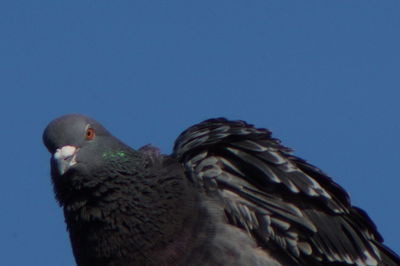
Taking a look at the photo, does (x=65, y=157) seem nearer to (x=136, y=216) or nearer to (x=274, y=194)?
(x=136, y=216)

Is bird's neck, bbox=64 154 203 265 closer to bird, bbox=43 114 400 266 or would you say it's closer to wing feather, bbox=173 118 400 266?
bird, bbox=43 114 400 266

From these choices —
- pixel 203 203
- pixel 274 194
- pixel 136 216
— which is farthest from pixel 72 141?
pixel 274 194

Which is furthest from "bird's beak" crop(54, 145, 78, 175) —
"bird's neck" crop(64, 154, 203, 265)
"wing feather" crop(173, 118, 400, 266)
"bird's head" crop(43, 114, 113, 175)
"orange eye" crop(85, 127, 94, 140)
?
"wing feather" crop(173, 118, 400, 266)

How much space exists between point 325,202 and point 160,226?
1705 mm

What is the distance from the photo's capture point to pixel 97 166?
6.50 m

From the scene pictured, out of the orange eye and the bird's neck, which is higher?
the orange eye

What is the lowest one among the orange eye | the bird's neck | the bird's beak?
the bird's neck

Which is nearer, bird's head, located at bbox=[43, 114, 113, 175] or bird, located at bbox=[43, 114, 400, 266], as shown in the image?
bird, located at bbox=[43, 114, 400, 266]

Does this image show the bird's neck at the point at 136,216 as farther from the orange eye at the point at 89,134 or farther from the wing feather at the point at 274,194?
the orange eye at the point at 89,134

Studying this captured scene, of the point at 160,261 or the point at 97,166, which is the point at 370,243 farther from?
the point at 97,166

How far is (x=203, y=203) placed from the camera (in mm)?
6301

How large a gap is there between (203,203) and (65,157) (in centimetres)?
144

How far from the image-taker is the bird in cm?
621

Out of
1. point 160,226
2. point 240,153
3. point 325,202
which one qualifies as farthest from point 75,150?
point 325,202
